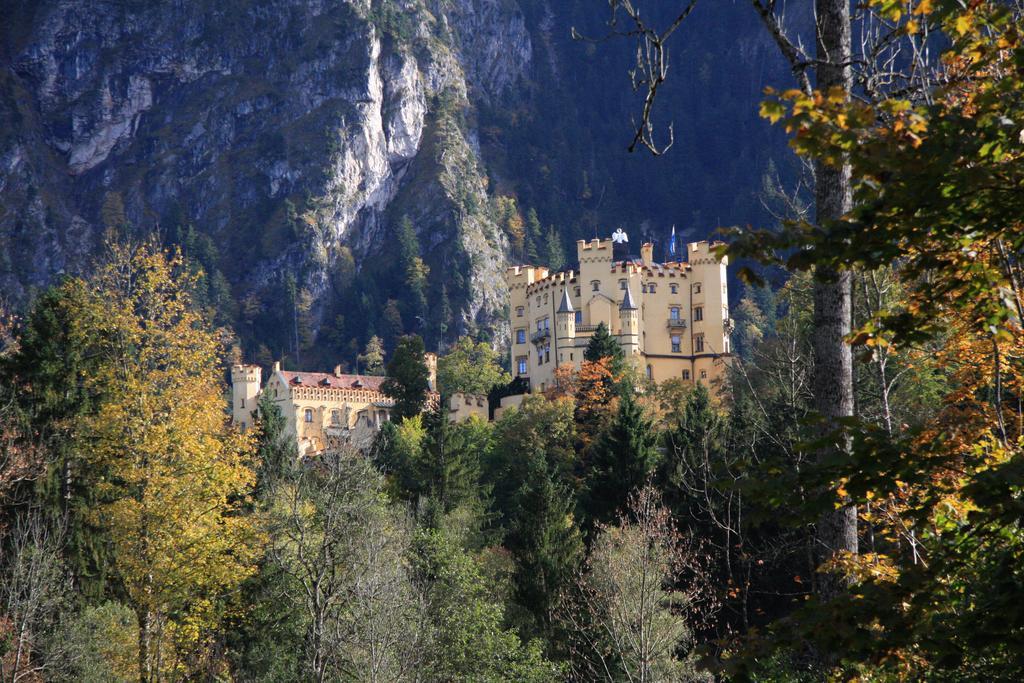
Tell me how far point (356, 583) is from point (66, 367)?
1478 cm

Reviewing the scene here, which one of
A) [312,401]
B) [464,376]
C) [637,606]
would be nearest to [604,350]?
[464,376]

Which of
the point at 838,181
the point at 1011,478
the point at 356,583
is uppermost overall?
the point at 838,181

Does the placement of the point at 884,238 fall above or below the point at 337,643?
above

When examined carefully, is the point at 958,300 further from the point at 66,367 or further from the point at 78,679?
the point at 66,367

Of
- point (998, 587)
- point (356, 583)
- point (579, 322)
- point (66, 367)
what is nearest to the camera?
point (998, 587)

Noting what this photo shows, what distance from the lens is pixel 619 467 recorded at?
51688 millimetres

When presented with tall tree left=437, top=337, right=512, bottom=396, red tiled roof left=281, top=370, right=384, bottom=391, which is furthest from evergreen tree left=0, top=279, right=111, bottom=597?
red tiled roof left=281, top=370, right=384, bottom=391

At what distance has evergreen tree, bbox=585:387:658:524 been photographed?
51031 millimetres

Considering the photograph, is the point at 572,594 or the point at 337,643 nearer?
the point at 337,643

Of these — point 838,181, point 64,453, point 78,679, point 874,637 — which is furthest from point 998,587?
point 64,453

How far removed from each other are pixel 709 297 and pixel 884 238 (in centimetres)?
8925

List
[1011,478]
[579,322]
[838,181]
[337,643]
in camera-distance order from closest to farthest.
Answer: [1011,478] → [838,181] → [337,643] → [579,322]

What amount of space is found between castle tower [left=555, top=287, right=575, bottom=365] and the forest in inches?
974

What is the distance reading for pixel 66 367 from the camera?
41.6 meters
